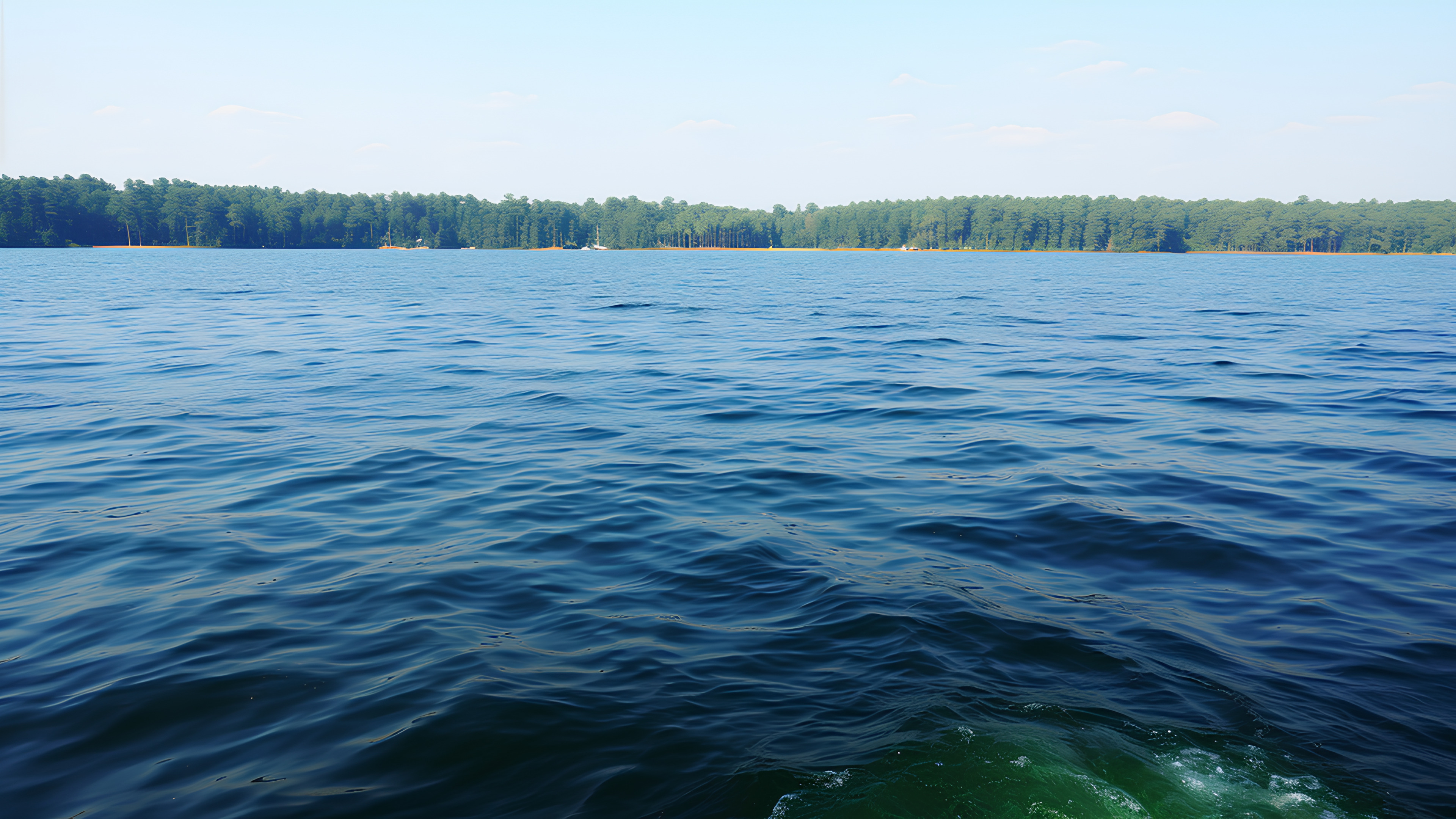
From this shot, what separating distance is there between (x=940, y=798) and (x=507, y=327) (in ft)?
89.4

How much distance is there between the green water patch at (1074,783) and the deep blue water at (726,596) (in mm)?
23

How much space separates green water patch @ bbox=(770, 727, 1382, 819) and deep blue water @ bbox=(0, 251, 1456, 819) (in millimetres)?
23

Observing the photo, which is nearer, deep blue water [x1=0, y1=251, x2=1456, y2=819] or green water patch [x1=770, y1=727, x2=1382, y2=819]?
green water patch [x1=770, y1=727, x2=1382, y2=819]

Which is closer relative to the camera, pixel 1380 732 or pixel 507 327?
pixel 1380 732

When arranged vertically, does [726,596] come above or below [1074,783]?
below

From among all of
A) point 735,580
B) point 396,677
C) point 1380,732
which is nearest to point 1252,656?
point 1380,732

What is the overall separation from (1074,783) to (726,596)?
3.19 m

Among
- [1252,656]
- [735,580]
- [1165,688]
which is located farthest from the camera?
[735,580]

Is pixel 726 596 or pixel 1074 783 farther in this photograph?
pixel 726 596

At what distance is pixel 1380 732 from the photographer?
4773mm

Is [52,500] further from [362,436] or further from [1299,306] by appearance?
[1299,306]

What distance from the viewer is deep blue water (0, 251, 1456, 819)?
4379 mm

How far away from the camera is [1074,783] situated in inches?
166

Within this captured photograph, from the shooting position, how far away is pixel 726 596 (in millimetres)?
6754
